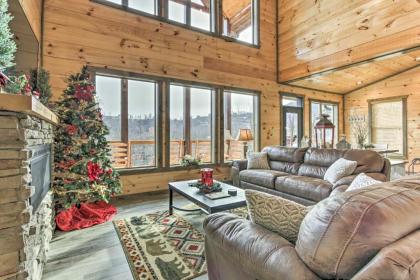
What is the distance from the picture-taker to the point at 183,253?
2242 mm

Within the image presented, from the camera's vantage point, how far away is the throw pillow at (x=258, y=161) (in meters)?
4.51

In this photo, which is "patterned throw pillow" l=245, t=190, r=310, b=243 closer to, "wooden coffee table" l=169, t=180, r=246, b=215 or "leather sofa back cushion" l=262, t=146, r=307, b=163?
"wooden coffee table" l=169, t=180, r=246, b=215

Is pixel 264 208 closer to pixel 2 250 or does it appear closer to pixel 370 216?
pixel 370 216

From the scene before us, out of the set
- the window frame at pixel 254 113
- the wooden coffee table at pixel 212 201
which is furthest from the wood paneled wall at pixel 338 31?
the wooden coffee table at pixel 212 201

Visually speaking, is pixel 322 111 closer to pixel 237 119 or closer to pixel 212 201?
pixel 237 119

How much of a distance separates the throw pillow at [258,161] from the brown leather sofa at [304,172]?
0.12m

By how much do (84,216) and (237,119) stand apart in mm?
4029

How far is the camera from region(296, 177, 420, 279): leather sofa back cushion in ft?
2.56

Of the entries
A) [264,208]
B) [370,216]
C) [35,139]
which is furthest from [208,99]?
[370,216]

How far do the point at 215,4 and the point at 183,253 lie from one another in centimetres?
542

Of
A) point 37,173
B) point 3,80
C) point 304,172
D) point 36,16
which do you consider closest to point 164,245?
point 37,173

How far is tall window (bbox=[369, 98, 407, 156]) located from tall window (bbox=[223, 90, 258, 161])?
158 inches

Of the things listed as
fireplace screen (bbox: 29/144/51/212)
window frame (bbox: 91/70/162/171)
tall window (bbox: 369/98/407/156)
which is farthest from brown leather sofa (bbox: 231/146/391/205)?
tall window (bbox: 369/98/407/156)

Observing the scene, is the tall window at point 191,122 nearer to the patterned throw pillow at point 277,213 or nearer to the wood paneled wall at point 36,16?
the wood paneled wall at point 36,16
